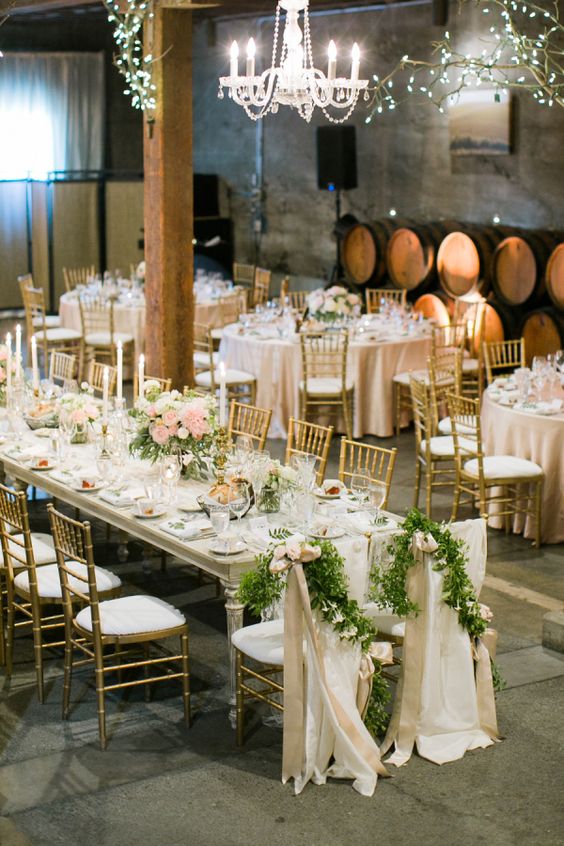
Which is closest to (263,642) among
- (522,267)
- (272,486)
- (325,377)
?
(272,486)

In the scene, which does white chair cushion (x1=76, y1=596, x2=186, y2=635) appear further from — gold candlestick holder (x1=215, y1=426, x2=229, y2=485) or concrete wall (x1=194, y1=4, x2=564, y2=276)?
concrete wall (x1=194, y1=4, x2=564, y2=276)

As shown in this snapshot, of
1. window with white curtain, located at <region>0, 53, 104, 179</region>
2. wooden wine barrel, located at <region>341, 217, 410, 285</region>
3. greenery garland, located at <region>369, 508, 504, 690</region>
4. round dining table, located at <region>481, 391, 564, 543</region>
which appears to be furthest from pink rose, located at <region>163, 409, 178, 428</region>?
window with white curtain, located at <region>0, 53, 104, 179</region>

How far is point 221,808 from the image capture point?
4.38m

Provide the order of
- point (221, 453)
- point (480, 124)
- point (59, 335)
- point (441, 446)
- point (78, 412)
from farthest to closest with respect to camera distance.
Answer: point (59, 335), point (480, 124), point (441, 446), point (78, 412), point (221, 453)

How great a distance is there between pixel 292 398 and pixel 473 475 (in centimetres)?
280

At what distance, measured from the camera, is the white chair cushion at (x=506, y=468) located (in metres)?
7.30

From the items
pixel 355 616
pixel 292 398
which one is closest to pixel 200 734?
pixel 355 616

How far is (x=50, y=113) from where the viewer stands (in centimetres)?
1591

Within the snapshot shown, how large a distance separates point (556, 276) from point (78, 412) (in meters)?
5.08

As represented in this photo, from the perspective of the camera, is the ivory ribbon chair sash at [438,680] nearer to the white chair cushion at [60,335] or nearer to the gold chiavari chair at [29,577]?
the gold chiavari chair at [29,577]

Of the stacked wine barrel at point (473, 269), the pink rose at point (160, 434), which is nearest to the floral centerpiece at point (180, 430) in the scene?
the pink rose at point (160, 434)

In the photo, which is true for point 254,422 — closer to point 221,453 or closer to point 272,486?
point 221,453

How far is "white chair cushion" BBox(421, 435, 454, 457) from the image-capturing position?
782 centimetres

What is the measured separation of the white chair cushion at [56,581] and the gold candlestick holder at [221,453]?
63 cm
